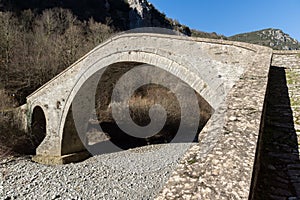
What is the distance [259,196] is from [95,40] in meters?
22.0

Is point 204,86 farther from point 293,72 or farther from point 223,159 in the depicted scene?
point 223,159

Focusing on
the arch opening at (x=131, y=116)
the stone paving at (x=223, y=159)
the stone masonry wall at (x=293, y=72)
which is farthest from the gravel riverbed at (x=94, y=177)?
the stone paving at (x=223, y=159)

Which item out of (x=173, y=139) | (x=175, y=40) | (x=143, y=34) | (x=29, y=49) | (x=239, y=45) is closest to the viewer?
(x=239, y=45)

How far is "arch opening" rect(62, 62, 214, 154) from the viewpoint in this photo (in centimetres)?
1297

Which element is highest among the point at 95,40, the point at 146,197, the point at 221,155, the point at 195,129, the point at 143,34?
the point at 95,40

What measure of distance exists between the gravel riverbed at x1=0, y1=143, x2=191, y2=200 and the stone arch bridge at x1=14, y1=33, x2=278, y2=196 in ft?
4.66

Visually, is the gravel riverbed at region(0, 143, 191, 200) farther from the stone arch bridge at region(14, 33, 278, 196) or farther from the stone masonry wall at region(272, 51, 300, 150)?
the stone masonry wall at region(272, 51, 300, 150)

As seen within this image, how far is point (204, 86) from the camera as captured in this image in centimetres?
586

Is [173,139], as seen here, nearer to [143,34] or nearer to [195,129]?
[195,129]

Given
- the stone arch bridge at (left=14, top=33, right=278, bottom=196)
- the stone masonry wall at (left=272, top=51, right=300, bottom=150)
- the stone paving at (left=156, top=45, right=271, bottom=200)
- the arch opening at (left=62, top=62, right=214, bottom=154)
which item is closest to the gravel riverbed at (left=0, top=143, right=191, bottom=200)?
the stone arch bridge at (left=14, top=33, right=278, bottom=196)

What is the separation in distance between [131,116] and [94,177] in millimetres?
7479

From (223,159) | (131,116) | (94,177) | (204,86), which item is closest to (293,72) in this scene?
(204,86)

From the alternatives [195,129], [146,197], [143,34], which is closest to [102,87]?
[143,34]

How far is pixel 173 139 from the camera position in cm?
1669
